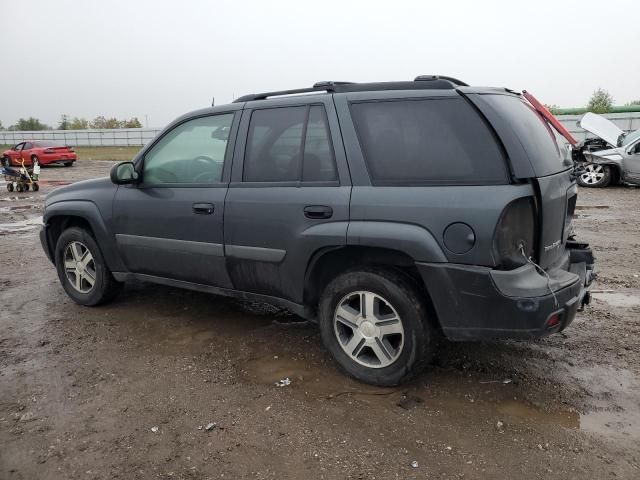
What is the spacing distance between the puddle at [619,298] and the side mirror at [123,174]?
14.4 feet

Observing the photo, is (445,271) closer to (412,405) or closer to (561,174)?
(412,405)

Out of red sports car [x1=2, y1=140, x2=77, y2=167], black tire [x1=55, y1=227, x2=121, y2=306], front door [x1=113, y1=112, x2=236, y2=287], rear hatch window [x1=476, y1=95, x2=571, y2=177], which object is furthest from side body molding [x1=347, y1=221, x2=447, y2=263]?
red sports car [x1=2, y1=140, x2=77, y2=167]

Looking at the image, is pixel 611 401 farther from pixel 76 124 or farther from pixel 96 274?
pixel 76 124

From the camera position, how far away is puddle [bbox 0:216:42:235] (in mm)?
9289

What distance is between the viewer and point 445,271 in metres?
2.96

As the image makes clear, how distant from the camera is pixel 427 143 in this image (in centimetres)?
311

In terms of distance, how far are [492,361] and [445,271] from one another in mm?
1139

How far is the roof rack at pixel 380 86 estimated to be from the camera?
3.20 meters

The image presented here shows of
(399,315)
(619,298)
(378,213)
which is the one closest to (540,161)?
(378,213)

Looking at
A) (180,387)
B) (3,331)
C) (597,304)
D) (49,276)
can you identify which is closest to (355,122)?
(180,387)

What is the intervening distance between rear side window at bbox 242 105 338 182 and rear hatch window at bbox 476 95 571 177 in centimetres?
107

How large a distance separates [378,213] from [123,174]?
7.73ft

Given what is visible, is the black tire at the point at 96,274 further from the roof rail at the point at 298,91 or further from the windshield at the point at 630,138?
the windshield at the point at 630,138

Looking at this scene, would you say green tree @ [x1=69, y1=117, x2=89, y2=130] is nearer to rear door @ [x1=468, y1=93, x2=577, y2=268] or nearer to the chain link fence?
the chain link fence
